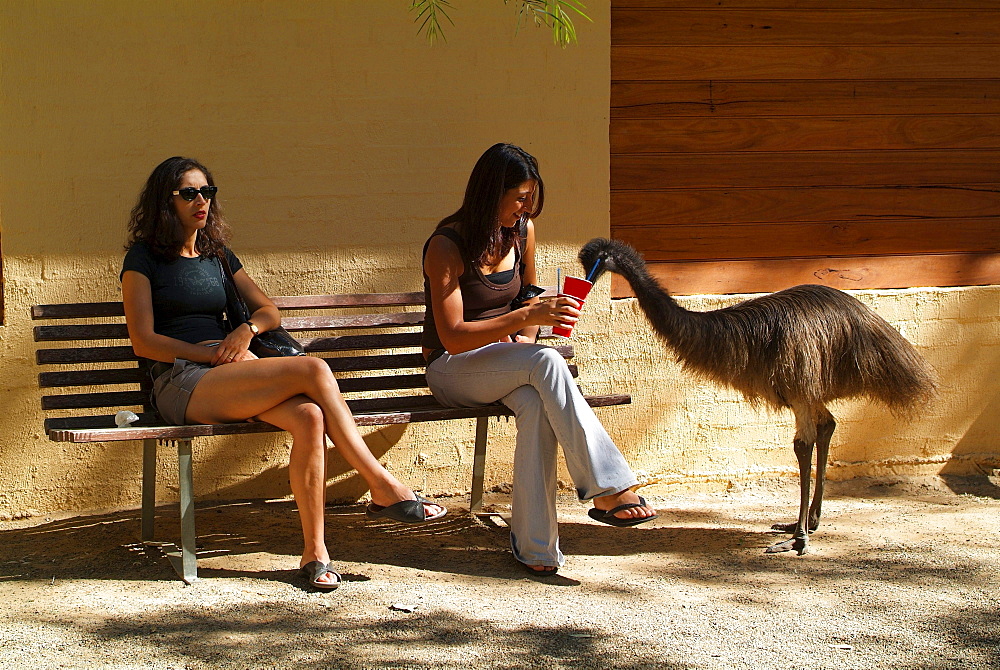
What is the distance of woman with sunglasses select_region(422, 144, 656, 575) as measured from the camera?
413 cm

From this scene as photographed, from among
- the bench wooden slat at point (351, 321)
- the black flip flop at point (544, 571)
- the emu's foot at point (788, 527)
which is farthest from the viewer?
the bench wooden slat at point (351, 321)

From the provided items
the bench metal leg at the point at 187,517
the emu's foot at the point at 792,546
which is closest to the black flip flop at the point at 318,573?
the bench metal leg at the point at 187,517

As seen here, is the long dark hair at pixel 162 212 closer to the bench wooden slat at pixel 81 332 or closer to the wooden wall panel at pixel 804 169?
the bench wooden slat at pixel 81 332

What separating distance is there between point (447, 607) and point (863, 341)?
2015mm

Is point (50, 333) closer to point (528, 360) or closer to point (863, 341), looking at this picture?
point (528, 360)

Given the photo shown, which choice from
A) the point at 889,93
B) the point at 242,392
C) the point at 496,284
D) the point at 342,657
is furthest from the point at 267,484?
the point at 889,93

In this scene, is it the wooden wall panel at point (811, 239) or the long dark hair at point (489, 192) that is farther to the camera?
the wooden wall panel at point (811, 239)

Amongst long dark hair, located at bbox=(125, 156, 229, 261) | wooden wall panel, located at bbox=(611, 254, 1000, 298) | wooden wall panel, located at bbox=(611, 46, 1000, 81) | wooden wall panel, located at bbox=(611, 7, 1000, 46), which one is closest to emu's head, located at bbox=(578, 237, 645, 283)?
wooden wall panel, located at bbox=(611, 254, 1000, 298)

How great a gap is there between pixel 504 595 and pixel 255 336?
144cm

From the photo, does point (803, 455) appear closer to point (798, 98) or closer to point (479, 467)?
point (479, 467)

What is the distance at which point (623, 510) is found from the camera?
412 cm

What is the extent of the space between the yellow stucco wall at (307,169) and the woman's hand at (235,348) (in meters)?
0.79

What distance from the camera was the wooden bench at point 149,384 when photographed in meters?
4.07

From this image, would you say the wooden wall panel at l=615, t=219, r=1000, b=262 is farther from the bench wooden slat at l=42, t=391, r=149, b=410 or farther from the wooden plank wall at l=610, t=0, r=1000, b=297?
the bench wooden slat at l=42, t=391, r=149, b=410
